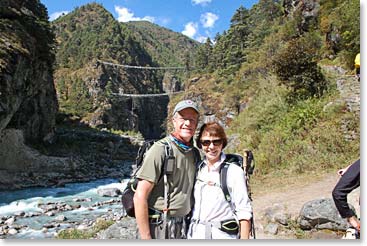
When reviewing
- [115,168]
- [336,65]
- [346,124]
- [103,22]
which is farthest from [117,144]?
[103,22]

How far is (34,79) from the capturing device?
2405cm

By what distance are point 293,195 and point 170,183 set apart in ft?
16.9

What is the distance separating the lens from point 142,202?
6.66 feet

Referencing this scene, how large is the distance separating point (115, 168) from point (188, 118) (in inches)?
1091

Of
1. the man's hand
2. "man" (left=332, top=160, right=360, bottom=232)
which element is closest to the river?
the man's hand

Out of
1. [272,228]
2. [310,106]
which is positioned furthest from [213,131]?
[310,106]

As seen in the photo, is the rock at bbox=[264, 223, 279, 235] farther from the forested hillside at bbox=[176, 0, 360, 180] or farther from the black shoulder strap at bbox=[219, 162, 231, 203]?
the black shoulder strap at bbox=[219, 162, 231, 203]

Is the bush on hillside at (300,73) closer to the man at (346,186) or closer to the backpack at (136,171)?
the man at (346,186)

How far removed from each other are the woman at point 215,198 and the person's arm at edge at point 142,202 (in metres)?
0.29

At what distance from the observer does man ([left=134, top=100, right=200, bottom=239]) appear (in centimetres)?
204

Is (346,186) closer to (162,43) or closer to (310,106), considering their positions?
(310,106)

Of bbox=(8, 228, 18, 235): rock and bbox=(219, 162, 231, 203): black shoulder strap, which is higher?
bbox=(219, 162, 231, 203): black shoulder strap

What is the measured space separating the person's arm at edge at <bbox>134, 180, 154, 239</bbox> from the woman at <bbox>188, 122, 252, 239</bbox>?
0.29m

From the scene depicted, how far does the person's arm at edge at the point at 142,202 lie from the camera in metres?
2.03
